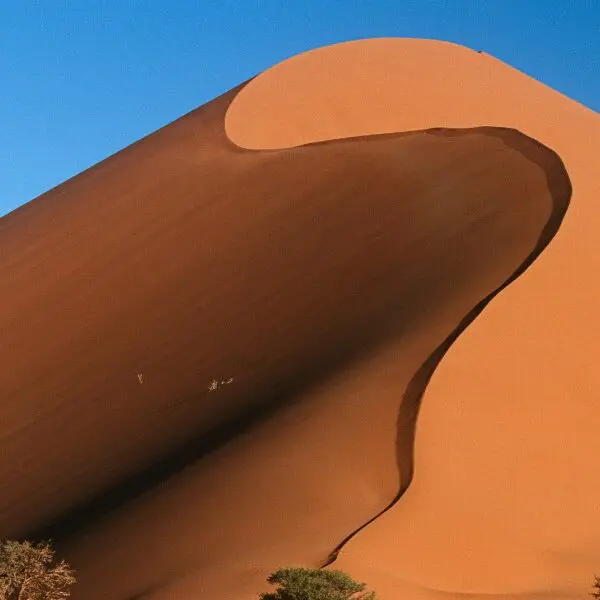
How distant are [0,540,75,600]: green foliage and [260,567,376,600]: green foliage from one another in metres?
2.55

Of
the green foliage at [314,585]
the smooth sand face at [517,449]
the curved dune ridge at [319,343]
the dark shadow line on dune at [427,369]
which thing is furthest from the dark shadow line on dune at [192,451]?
the green foliage at [314,585]

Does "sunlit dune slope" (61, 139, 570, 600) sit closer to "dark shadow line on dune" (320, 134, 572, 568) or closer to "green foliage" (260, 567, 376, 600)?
"dark shadow line on dune" (320, 134, 572, 568)

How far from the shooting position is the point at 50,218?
20344 millimetres

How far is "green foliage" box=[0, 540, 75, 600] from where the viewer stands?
31.8 ft

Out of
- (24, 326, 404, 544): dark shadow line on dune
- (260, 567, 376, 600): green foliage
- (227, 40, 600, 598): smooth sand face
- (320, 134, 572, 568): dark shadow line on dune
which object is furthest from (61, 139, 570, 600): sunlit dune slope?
(260, 567, 376, 600): green foliage

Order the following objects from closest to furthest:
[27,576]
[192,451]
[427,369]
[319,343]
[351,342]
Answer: [27,576]
[427,369]
[192,451]
[351,342]
[319,343]

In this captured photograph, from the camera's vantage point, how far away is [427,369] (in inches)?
452

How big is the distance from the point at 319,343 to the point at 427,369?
248 cm

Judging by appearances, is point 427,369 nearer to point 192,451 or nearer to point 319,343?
point 319,343

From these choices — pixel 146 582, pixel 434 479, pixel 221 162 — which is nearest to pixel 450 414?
pixel 434 479

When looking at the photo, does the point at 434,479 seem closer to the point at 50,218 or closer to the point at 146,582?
the point at 146,582

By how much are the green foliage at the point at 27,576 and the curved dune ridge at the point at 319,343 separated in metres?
0.42

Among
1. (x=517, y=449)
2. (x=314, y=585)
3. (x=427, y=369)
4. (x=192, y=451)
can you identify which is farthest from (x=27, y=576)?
(x=517, y=449)

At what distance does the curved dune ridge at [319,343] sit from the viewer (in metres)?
10.0
